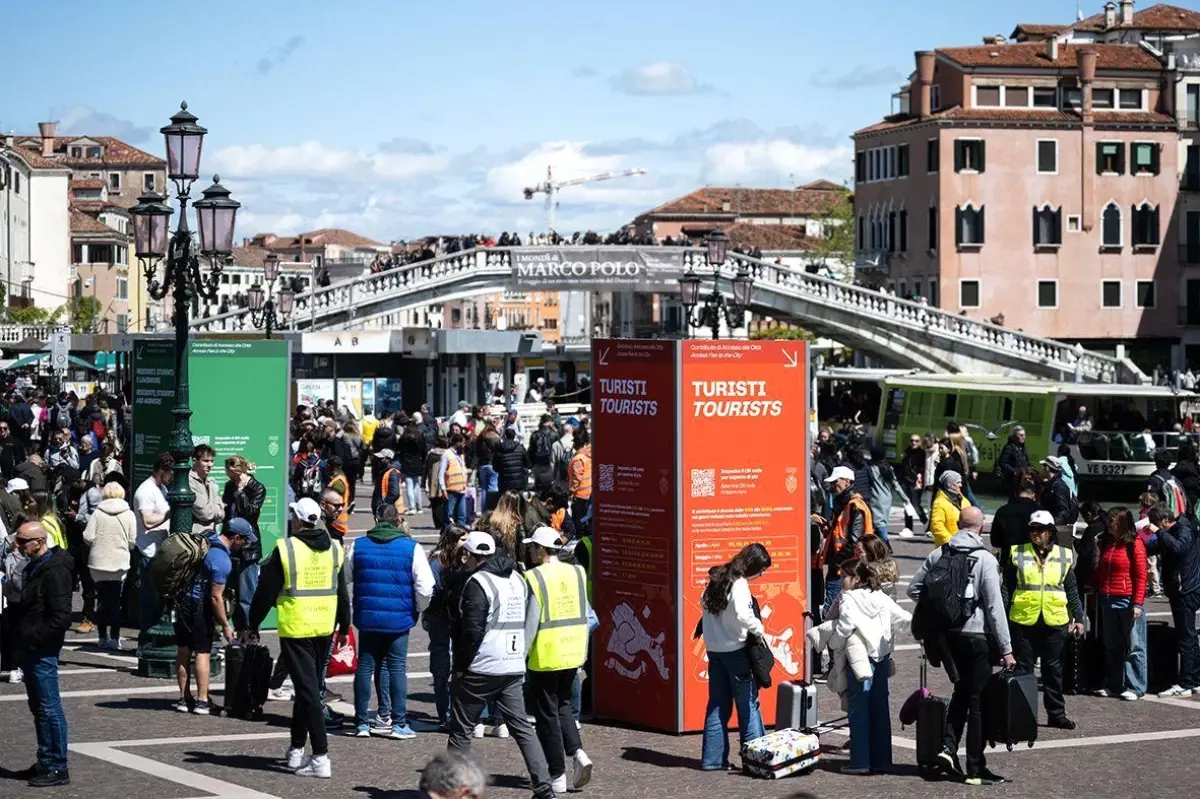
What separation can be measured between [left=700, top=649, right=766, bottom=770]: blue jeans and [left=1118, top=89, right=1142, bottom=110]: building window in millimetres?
62359

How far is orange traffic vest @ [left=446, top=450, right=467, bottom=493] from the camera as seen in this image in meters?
26.1

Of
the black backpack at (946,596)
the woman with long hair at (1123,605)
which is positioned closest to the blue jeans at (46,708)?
the black backpack at (946,596)

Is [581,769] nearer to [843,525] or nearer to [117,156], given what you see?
[843,525]

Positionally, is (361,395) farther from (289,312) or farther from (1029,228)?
(1029,228)

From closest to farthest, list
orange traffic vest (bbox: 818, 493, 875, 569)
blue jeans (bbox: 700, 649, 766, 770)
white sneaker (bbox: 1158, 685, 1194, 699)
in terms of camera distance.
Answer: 1. blue jeans (bbox: 700, 649, 766, 770)
2. white sneaker (bbox: 1158, 685, 1194, 699)
3. orange traffic vest (bbox: 818, 493, 875, 569)

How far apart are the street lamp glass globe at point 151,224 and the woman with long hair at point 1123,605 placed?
913 cm

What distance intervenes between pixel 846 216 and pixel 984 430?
Answer: 56379 millimetres

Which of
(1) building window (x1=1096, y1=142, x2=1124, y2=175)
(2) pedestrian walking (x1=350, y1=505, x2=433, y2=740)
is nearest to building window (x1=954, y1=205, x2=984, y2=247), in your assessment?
(1) building window (x1=1096, y1=142, x2=1124, y2=175)

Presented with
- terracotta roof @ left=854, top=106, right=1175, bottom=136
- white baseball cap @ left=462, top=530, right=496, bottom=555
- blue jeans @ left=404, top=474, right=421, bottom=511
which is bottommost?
blue jeans @ left=404, top=474, right=421, bottom=511

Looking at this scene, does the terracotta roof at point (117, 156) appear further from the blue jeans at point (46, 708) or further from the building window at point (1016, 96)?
the blue jeans at point (46, 708)

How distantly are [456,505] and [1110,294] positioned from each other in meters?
49.9

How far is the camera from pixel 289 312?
50781mm

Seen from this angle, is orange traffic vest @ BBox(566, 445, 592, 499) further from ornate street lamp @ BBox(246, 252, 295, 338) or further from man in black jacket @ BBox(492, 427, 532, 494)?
ornate street lamp @ BBox(246, 252, 295, 338)

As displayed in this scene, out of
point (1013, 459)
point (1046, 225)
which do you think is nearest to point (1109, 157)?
point (1046, 225)
